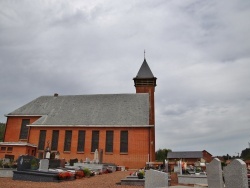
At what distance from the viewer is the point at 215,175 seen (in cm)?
973

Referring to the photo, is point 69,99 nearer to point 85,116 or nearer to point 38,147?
point 85,116

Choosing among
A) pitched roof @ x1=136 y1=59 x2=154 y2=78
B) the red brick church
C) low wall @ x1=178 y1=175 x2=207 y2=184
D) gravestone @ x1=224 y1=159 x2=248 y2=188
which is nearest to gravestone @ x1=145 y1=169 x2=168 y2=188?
gravestone @ x1=224 y1=159 x2=248 y2=188

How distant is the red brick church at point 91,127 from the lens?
103ft

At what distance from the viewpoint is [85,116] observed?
35.2 m

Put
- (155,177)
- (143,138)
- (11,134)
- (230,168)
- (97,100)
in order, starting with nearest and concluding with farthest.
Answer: (230,168) → (155,177) → (143,138) → (11,134) → (97,100)

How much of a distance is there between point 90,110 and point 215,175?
92.3 feet

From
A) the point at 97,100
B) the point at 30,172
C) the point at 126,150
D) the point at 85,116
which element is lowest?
the point at 30,172

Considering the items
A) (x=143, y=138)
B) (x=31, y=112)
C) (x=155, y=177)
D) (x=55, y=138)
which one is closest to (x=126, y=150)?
(x=143, y=138)

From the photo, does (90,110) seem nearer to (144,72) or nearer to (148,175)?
(144,72)

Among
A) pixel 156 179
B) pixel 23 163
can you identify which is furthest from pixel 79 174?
pixel 156 179

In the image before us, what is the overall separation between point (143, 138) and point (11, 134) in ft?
64.9

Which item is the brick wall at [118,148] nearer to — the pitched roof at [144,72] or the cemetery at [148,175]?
the cemetery at [148,175]

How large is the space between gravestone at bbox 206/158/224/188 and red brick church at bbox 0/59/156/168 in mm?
19830

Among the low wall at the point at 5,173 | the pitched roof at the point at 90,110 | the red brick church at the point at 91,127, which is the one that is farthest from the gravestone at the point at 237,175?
the pitched roof at the point at 90,110
